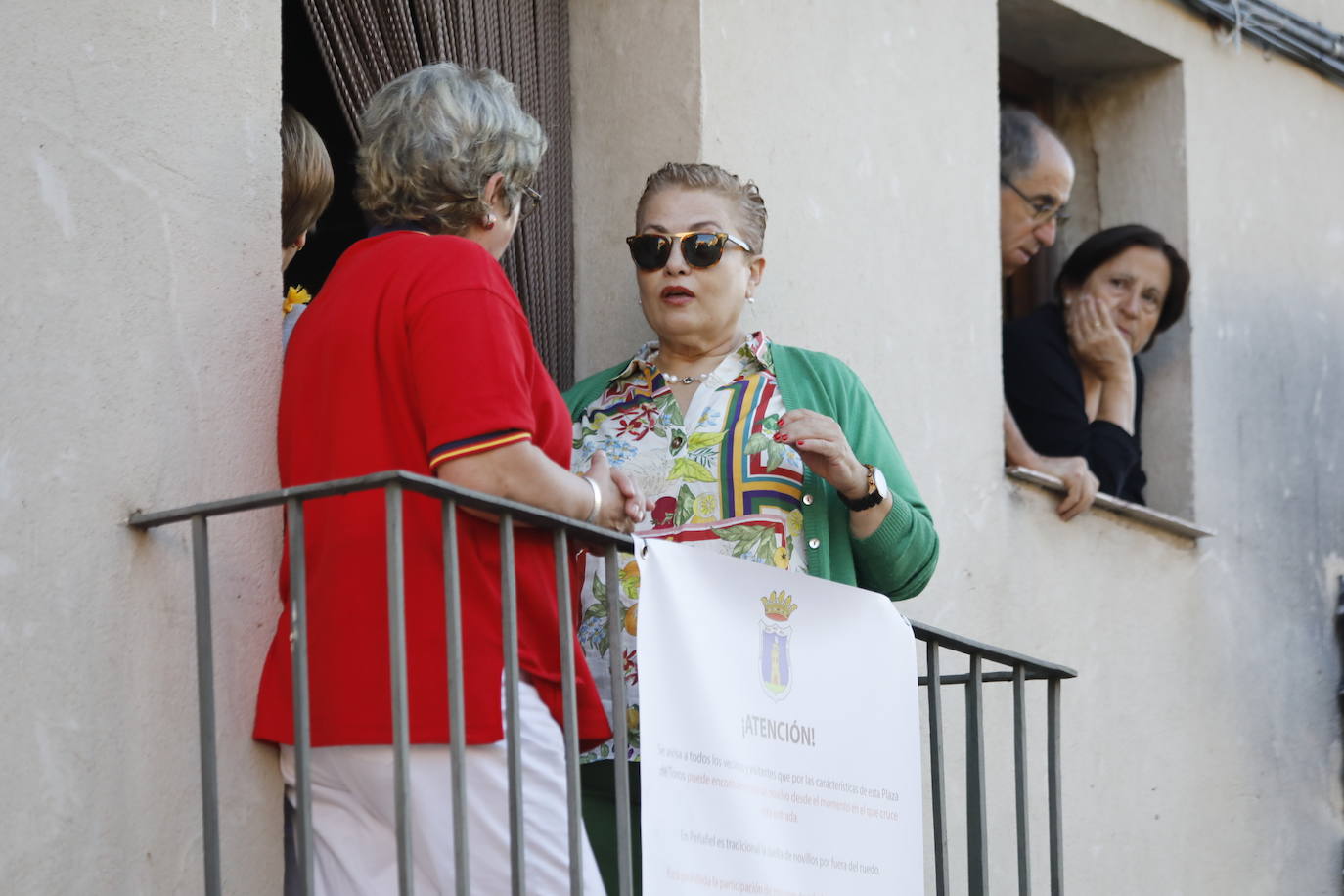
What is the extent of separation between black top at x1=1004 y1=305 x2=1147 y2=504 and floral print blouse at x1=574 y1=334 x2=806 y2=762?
A: 176 centimetres

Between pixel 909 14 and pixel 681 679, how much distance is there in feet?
8.52

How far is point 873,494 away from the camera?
4.05 m

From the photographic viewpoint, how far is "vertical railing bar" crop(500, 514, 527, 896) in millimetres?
3145

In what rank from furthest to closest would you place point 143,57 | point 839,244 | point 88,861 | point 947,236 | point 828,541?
1. point 947,236
2. point 839,244
3. point 828,541
4. point 143,57
5. point 88,861

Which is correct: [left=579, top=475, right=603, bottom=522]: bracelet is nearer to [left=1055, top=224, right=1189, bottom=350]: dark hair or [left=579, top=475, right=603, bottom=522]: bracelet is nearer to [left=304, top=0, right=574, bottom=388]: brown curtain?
[left=304, top=0, right=574, bottom=388]: brown curtain

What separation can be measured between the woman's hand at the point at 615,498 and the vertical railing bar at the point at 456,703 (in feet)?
1.39

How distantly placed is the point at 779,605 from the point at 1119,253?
2778mm

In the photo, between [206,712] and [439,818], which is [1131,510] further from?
[206,712]

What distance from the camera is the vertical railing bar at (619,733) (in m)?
3.42

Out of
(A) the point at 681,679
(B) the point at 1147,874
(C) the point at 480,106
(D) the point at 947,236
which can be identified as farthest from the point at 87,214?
(B) the point at 1147,874

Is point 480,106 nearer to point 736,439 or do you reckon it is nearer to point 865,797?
point 736,439

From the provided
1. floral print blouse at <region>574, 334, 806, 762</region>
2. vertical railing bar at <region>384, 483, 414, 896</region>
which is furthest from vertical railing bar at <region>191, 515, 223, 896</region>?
floral print blouse at <region>574, 334, 806, 762</region>

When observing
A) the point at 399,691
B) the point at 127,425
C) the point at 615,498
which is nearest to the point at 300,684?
the point at 399,691

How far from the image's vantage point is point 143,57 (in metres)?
3.50
